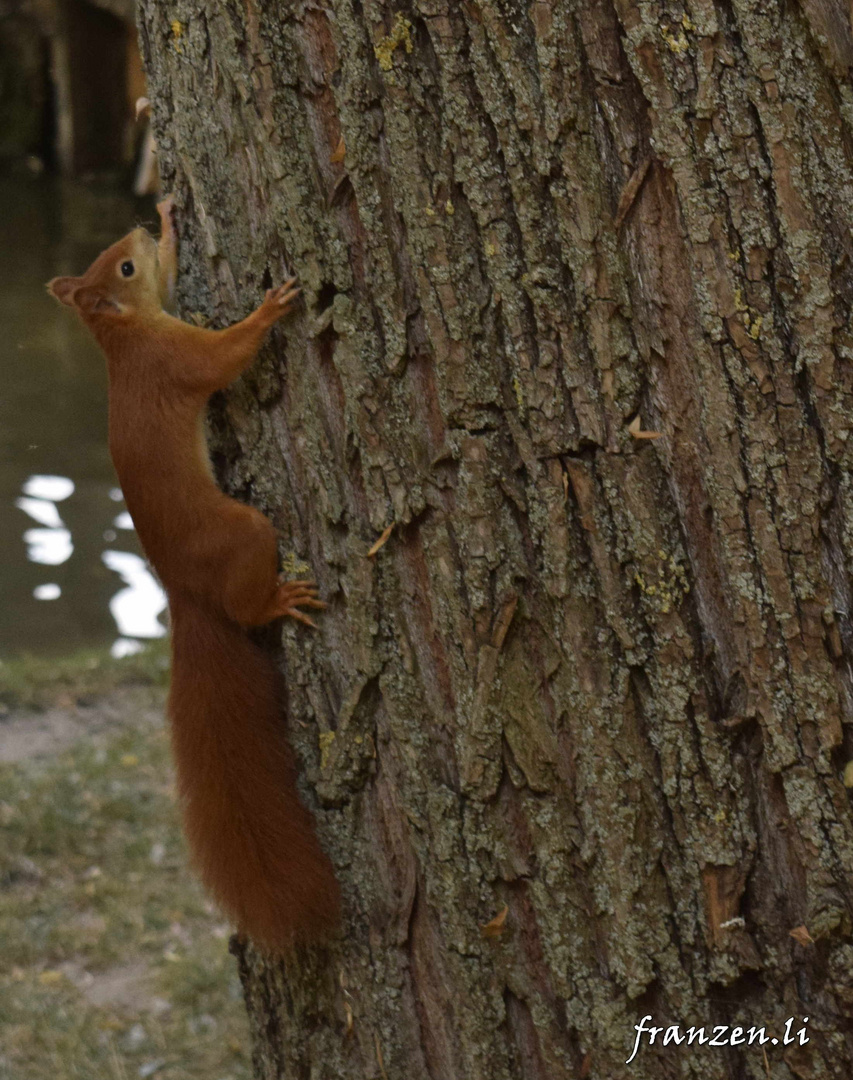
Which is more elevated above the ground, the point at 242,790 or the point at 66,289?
the point at 66,289

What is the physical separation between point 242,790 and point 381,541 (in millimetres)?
378

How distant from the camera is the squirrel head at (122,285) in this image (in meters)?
1.83

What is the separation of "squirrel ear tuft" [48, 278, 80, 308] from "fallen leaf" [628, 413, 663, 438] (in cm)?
105

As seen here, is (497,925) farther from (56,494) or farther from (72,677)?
(56,494)

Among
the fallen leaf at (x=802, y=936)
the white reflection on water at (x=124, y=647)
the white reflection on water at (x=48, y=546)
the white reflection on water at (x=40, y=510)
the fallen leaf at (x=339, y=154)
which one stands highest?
the fallen leaf at (x=339, y=154)

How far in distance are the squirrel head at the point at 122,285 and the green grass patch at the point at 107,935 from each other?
171 centimetres

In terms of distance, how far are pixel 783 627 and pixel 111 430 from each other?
94cm

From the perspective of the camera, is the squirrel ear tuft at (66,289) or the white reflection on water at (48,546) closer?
the squirrel ear tuft at (66,289)

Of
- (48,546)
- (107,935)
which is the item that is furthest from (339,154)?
(48,546)

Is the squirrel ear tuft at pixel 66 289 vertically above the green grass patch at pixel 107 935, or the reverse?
the squirrel ear tuft at pixel 66 289

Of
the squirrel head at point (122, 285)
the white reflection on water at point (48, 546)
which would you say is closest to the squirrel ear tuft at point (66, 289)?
the squirrel head at point (122, 285)

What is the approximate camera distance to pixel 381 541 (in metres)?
1.39

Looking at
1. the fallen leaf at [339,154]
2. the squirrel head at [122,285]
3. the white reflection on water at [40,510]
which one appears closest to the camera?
the fallen leaf at [339,154]

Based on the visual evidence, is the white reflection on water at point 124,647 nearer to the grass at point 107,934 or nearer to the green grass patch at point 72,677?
the green grass patch at point 72,677
